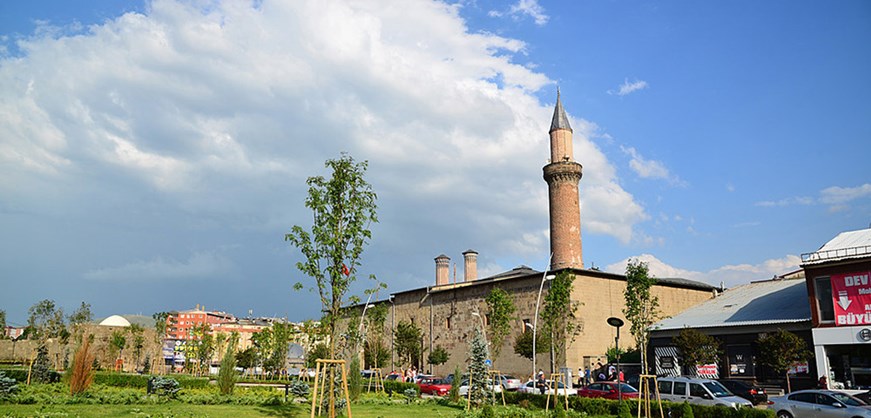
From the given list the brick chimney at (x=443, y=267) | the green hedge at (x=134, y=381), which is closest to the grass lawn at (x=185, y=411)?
the green hedge at (x=134, y=381)

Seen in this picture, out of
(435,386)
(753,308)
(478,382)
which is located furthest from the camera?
(753,308)

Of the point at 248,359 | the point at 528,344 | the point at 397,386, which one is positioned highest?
the point at 528,344

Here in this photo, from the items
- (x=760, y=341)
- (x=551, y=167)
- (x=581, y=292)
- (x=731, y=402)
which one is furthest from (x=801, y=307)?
(x=551, y=167)

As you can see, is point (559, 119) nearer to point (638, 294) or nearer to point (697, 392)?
point (638, 294)

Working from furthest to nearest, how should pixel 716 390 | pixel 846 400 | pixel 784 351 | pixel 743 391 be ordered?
1. pixel 784 351
2. pixel 743 391
3. pixel 716 390
4. pixel 846 400

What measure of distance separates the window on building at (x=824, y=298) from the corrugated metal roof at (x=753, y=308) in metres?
1.77

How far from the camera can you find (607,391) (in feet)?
80.3

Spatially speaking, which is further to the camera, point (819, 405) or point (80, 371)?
point (80, 371)

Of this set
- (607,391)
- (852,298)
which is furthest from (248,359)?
(852,298)

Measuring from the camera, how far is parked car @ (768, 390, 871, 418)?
17250 millimetres

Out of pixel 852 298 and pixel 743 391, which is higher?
pixel 852 298

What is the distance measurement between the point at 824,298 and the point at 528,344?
17.7m

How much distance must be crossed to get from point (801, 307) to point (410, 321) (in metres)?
33.6

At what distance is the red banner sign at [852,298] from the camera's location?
89.6ft
